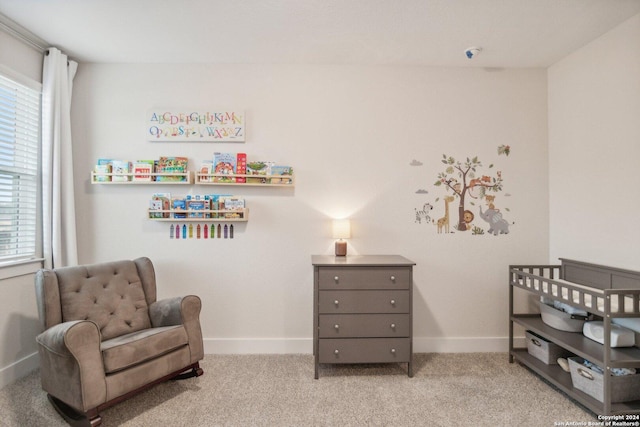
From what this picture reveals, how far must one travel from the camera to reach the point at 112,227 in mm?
3066

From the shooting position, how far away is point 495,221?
3.14 metres

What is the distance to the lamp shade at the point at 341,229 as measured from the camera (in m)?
2.90

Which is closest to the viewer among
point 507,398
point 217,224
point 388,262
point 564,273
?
point 507,398

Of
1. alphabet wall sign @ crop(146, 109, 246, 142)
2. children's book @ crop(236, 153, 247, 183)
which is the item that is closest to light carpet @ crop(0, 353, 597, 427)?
children's book @ crop(236, 153, 247, 183)

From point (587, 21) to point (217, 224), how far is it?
3.39 meters

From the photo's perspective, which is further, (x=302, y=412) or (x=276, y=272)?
(x=276, y=272)

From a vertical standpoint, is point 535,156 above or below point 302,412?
above

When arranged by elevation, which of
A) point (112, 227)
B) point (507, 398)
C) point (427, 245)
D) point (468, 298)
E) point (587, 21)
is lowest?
point (507, 398)

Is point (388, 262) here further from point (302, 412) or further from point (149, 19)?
point (149, 19)

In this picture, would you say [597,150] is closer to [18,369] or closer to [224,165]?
[224,165]

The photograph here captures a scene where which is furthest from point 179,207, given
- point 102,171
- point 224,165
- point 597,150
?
point 597,150

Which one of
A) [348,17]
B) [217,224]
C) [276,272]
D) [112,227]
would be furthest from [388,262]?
[112,227]

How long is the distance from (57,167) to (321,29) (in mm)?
2505

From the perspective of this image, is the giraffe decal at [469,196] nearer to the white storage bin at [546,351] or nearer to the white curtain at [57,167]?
the white storage bin at [546,351]
